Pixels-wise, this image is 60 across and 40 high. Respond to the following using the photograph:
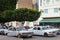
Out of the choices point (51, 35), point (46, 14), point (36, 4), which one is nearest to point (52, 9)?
point (46, 14)

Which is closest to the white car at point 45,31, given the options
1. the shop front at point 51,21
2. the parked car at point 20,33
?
the parked car at point 20,33

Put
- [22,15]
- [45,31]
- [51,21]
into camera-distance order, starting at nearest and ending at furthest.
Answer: [45,31] → [22,15] → [51,21]

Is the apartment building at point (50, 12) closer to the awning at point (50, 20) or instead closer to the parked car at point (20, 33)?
the awning at point (50, 20)

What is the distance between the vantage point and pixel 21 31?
2659 centimetres

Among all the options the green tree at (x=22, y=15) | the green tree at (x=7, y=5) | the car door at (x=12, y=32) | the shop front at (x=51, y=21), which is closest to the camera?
the car door at (x=12, y=32)

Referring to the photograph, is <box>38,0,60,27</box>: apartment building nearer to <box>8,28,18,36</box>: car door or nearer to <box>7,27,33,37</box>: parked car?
<box>8,28,18,36</box>: car door

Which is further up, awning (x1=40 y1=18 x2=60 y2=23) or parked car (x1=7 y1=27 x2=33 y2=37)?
parked car (x1=7 y1=27 x2=33 y2=37)

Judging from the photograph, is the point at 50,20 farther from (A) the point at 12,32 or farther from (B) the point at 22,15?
(A) the point at 12,32

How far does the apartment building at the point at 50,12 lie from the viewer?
4812 cm

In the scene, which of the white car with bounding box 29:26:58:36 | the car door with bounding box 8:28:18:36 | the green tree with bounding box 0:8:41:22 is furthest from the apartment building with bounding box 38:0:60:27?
the car door with bounding box 8:28:18:36

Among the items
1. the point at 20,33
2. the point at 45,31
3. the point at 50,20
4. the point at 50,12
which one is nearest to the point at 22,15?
the point at 50,20

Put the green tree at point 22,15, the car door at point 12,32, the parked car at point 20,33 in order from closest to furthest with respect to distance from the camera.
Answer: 1. the parked car at point 20,33
2. the car door at point 12,32
3. the green tree at point 22,15

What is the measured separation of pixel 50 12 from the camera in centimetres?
4941

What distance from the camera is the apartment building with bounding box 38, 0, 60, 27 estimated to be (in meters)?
48.1
